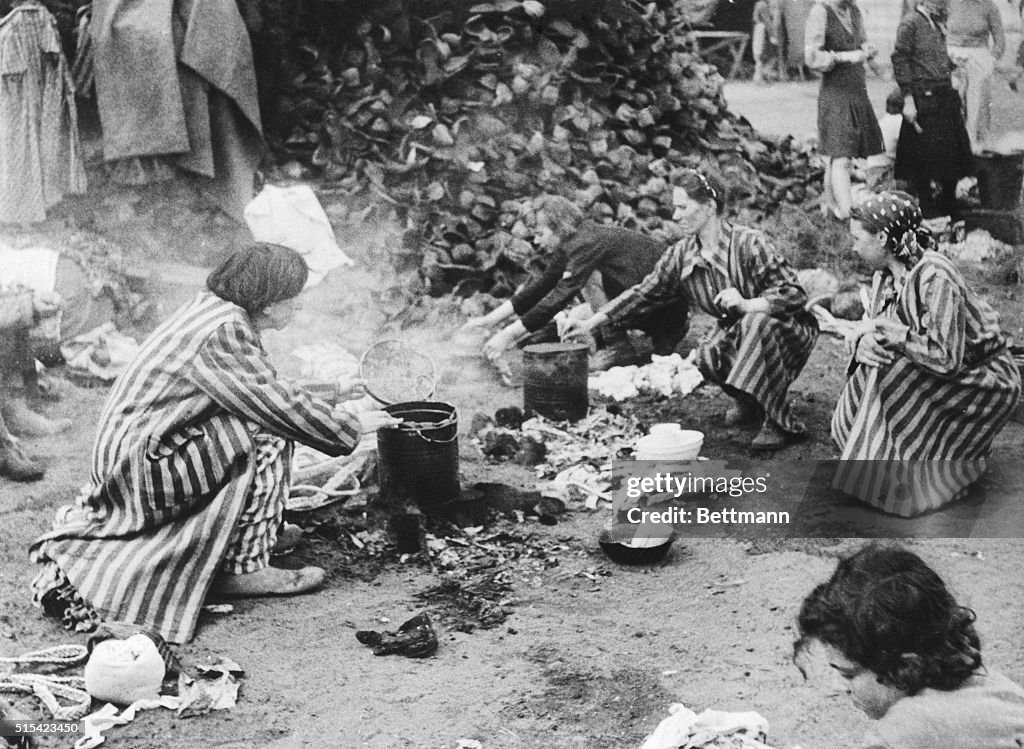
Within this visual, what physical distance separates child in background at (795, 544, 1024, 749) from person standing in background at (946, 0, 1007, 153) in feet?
8.30

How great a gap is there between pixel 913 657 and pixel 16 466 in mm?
3233

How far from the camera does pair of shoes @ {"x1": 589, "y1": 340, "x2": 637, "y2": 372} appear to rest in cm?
526

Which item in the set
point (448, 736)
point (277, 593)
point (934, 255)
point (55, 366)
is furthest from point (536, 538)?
point (55, 366)

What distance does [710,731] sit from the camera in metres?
2.97

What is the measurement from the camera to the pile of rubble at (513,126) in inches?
189

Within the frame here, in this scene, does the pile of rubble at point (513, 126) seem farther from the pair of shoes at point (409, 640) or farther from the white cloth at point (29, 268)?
the pair of shoes at point (409, 640)

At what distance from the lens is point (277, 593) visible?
404cm

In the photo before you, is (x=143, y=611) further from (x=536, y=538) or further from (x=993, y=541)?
(x=993, y=541)

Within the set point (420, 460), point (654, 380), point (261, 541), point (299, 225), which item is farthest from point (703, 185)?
point (261, 541)

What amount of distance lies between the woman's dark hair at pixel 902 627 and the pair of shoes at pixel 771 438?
2.38 meters

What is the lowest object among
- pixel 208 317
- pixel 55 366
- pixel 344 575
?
pixel 344 575

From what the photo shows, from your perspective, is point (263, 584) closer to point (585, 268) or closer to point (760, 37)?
point (585, 268)

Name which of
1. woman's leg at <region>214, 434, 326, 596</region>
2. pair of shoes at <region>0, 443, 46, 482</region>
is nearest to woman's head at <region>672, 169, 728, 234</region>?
woman's leg at <region>214, 434, 326, 596</region>

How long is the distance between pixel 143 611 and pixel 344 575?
2.27 ft
